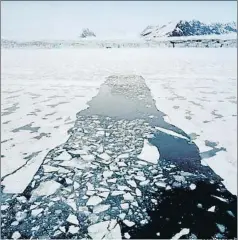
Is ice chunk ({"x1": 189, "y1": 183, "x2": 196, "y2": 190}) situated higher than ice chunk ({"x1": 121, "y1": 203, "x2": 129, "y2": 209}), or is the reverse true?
ice chunk ({"x1": 189, "y1": 183, "x2": 196, "y2": 190})

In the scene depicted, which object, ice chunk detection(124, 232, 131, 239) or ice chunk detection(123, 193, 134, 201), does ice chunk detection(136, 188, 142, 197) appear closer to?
ice chunk detection(123, 193, 134, 201)

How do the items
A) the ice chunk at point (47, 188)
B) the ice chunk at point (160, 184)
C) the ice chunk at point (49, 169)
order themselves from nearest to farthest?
the ice chunk at point (47, 188)
the ice chunk at point (160, 184)
the ice chunk at point (49, 169)

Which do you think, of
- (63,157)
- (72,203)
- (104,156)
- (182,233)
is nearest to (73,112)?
(63,157)

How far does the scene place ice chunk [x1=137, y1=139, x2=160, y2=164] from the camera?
391 centimetres

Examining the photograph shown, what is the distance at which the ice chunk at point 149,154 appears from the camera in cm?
391

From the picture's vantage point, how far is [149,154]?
4062 millimetres

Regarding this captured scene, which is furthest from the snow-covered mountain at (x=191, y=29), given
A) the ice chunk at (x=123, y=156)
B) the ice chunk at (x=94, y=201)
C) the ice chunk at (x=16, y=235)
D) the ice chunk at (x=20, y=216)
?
the ice chunk at (x=16, y=235)

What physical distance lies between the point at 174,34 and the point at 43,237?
70.3 meters

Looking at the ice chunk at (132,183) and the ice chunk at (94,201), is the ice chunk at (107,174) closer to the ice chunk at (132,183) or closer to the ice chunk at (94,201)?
the ice chunk at (132,183)

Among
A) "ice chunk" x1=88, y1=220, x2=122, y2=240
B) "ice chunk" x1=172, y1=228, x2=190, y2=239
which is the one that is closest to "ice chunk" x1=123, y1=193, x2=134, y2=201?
"ice chunk" x1=88, y1=220, x2=122, y2=240

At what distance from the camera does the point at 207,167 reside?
366 centimetres

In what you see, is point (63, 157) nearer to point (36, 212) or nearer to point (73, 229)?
point (36, 212)

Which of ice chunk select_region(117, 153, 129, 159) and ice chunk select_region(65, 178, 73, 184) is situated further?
ice chunk select_region(117, 153, 129, 159)

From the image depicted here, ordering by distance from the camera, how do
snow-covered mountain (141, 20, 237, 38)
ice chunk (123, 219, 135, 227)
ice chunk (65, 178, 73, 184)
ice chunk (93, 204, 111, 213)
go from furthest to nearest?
snow-covered mountain (141, 20, 237, 38) → ice chunk (65, 178, 73, 184) → ice chunk (93, 204, 111, 213) → ice chunk (123, 219, 135, 227)
